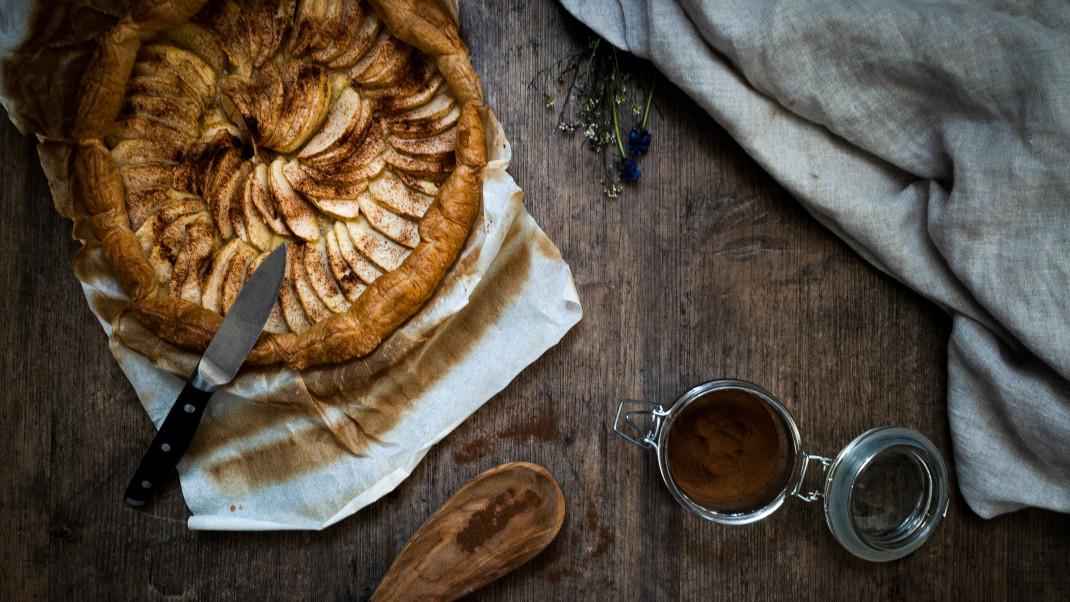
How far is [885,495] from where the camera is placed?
221 cm

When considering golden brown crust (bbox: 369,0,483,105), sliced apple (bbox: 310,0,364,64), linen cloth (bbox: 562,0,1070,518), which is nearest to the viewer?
linen cloth (bbox: 562,0,1070,518)

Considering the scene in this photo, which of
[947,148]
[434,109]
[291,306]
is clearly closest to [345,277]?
[291,306]

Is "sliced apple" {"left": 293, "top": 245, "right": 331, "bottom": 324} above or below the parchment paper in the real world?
above

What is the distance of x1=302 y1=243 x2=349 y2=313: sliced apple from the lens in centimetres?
226

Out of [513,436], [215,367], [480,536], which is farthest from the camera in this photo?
[513,436]

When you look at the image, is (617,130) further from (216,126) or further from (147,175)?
(147,175)

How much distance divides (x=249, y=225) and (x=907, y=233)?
217 cm

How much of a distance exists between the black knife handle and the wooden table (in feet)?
0.36

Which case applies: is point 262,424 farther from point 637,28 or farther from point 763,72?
point 763,72

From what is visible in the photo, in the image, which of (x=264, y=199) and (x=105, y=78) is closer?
(x=105, y=78)

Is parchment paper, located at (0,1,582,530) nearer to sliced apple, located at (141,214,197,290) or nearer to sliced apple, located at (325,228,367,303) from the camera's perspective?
sliced apple, located at (141,214,197,290)

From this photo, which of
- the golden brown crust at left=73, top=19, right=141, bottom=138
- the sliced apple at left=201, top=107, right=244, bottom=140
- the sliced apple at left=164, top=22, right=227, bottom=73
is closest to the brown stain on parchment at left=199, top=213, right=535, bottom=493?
the sliced apple at left=201, top=107, right=244, bottom=140

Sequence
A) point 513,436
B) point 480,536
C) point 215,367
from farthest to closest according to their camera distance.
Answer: point 513,436 → point 480,536 → point 215,367

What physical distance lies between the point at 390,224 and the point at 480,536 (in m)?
1.06
